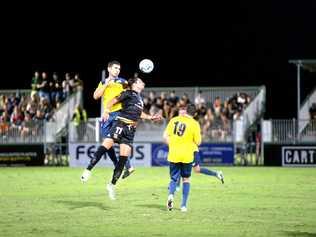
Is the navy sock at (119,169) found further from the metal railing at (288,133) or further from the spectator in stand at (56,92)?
the spectator in stand at (56,92)

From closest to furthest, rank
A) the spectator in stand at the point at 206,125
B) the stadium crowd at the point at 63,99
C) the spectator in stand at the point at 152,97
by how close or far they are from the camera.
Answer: the spectator in stand at the point at 206,125 → the stadium crowd at the point at 63,99 → the spectator in stand at the point at 152,97

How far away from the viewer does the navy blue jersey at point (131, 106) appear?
668 inches

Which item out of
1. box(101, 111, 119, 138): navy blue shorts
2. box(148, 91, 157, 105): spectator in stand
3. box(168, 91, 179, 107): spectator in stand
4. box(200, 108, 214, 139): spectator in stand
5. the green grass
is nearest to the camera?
the green grass

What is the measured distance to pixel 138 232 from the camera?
12422 mm

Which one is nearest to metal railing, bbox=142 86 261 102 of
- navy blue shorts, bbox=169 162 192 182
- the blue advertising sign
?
the blue advertising sign

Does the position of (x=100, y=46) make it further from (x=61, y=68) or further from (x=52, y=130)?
(x=52, y=130)

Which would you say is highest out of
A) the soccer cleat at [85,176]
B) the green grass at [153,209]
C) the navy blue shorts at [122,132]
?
the navy blue shorts at [122,132]

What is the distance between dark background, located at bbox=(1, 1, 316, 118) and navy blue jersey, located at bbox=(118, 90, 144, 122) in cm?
3569

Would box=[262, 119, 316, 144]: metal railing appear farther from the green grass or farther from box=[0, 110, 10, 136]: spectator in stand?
box=[0, 110, 10, 136]: spectator in stand

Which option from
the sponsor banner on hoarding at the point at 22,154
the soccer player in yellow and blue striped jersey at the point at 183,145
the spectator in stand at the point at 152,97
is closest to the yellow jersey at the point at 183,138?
the soccer player in yellow and blue striped jersey at the point at 183,145

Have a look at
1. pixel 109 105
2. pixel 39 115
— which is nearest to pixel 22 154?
pixel 39 115

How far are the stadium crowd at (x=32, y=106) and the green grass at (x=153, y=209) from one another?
11882 mm

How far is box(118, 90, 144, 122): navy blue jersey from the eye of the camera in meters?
17.0

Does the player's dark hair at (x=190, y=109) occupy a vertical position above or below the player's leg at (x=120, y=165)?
above
